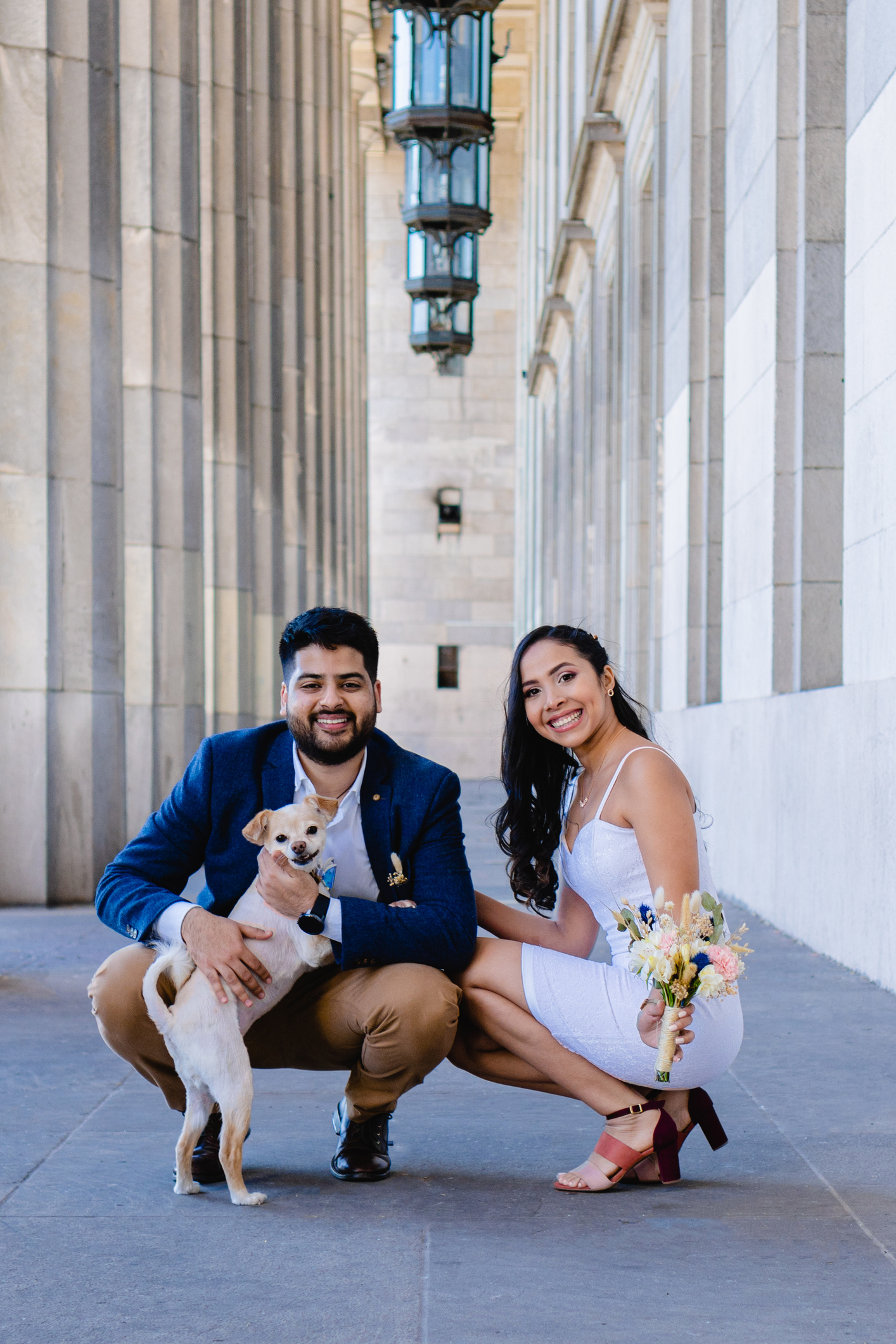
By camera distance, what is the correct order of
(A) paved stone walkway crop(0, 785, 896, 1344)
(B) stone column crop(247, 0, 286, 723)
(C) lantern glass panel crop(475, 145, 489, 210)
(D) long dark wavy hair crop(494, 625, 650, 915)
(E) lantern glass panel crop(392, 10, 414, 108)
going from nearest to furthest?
(A) paved stone walkway crop(0, 785, 896, 1344) → (D) long dark wavy hair crop(494, 625, 650, 915) → (E) lantern glass panel crop(392, 10, 414, 108) → (C) lantern glass panel crop(475, 145, 489, 210) → (B) stone column crop(247, 0, 286, 723)

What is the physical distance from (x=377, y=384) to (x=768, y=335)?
130ft

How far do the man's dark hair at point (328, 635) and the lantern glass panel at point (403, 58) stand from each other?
64.9 ft

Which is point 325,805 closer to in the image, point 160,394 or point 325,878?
point 325,878

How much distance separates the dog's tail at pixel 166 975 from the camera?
4375 mm

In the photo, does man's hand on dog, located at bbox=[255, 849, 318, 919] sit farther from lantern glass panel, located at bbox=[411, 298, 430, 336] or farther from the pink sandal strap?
lantern glass panel, located at bbox=[411, 298, 430, 336]

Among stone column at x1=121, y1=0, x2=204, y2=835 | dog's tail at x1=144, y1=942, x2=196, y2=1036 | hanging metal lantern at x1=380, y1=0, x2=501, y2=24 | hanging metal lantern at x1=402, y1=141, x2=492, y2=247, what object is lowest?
dog's tail at x1=144, y1=942, x2=196, y2=1036

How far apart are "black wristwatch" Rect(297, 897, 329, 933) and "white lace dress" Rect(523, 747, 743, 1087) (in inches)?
25.7

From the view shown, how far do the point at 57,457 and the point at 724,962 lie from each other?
28.7 feet

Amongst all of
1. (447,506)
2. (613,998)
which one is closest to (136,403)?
(613,998)

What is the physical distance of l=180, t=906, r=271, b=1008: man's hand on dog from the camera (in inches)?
173

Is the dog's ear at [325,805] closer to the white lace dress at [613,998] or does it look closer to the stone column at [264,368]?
the white lace dress at [613,998]

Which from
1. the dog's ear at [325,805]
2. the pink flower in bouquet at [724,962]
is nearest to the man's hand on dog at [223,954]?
the dog's ear at [325,805]

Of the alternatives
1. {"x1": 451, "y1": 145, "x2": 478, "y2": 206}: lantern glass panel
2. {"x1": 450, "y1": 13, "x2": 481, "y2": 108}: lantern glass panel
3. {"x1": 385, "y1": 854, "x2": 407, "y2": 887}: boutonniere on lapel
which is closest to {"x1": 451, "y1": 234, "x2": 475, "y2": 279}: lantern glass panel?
{"x1": 451, "y1": 145, "x2": 478, "y2": 206}: lantern glass panel

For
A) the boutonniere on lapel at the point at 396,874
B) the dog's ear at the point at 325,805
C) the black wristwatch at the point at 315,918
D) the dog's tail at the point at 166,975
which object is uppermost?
the dog's ear at the point at 325,805
